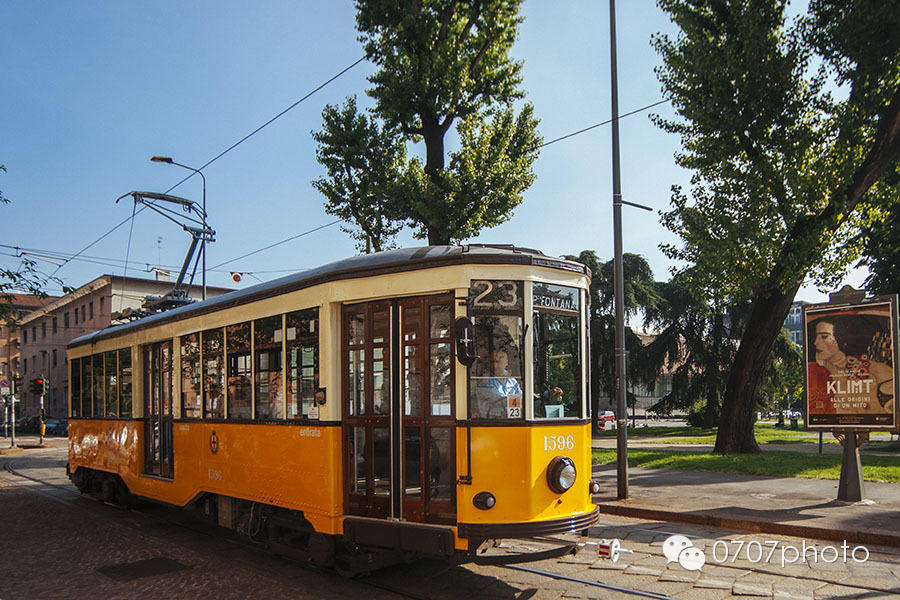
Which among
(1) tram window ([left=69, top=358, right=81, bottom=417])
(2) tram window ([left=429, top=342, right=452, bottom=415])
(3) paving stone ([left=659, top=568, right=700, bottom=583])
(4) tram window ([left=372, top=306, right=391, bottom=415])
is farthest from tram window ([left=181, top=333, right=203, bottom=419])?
(3) paving stone ([left=659, top=568, right=700, bottom=583])

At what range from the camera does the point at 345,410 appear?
685 centimetres

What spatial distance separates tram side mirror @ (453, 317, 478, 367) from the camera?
19.3 feet

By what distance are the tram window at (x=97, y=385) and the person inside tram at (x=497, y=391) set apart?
892 centimetres

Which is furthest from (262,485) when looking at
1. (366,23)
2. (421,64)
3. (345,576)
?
(366,23)

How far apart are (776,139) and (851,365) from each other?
22.9ft

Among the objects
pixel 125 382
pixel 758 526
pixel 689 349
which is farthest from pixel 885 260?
pixel 125 382

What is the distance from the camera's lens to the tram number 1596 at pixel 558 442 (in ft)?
20.6

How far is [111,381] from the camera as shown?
12.2m

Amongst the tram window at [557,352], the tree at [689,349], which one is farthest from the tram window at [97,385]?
the tree at [689,349]

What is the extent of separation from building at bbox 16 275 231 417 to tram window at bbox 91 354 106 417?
36.3m

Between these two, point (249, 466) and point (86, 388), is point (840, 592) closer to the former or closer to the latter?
point (249, 466)

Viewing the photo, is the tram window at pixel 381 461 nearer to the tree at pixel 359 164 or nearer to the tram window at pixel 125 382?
the tram window at pixel 125 382

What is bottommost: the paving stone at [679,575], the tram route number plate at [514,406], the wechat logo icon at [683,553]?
the wechat logo icon at [683,553]

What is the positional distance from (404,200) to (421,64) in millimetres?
3447
